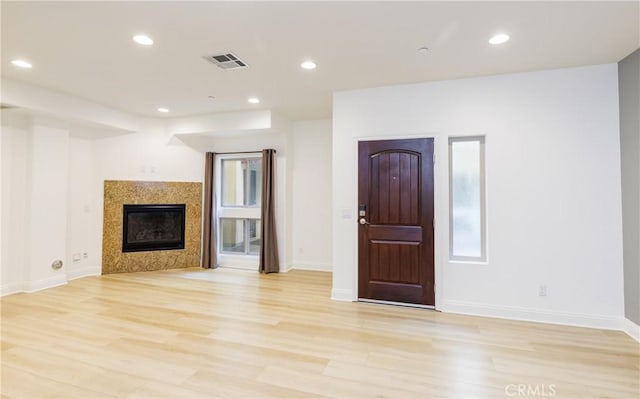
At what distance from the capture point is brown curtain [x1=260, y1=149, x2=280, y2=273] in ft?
18.4

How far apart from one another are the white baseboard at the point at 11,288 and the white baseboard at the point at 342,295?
14.4 ft

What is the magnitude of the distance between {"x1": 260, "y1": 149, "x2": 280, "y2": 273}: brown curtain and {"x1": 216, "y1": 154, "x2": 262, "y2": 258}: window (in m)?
0.40

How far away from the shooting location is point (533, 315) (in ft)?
11.3

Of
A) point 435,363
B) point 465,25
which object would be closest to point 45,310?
point 435,363

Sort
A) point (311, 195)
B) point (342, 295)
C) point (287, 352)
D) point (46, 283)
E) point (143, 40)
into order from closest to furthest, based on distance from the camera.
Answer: point (287, 352) < point (143, 40) < point (342, 295) < point (46, 283) < point (311, 195)

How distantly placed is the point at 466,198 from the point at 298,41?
2.62 m

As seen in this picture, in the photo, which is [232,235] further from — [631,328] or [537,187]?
[631,328]

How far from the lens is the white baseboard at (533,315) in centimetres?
323

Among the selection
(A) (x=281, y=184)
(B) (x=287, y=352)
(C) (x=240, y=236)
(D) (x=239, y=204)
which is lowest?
(B) (x=287, y=352)

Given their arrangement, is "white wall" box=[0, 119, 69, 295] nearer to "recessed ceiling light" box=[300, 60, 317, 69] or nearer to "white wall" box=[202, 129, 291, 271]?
"white wall" box=[202, 129, 291, 271]

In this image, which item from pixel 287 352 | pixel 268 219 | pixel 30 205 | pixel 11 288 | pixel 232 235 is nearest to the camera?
pixel 287 352

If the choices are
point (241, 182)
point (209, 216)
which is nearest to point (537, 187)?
point (241, 182)

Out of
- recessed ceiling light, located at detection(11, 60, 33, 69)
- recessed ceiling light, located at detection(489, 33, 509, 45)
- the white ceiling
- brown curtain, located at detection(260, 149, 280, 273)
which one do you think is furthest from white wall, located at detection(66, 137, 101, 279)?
recessed ceiling light, located at detection(489, 33, 509, 45)

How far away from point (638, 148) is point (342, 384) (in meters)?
Result: 3.44
